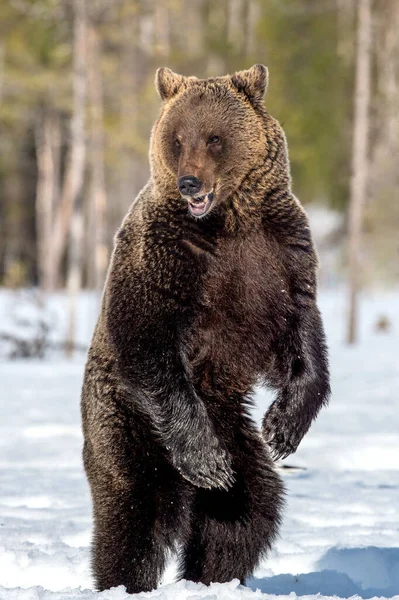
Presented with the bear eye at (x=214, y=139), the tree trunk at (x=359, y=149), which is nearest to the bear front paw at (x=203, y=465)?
the bear eye at (x=214, y=139)

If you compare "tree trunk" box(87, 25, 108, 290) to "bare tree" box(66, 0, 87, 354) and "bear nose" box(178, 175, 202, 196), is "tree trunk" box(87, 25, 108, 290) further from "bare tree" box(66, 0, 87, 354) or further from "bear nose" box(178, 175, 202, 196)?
"bear nose" box(178, 175, 202, 196)

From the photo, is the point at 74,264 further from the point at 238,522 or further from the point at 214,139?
the point at 238,522

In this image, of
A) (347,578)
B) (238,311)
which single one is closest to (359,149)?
(347,578)

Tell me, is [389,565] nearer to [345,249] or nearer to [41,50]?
[41,50]

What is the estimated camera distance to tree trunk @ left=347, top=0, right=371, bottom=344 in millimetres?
17438

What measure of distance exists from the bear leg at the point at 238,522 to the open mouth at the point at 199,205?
38.5 inches

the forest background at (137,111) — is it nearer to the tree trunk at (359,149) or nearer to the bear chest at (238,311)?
the tree trunk at (359,149)

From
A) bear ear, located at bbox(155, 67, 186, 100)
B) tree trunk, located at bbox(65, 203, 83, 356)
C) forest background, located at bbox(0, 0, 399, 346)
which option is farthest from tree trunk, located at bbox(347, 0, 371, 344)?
bear ear, located at bbox(155, 67, 186, 100)

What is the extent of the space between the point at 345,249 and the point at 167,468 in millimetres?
24009

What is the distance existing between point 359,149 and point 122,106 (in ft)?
32.6

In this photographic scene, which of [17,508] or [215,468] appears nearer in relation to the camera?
[215,468]

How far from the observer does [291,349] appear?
3.97 meters

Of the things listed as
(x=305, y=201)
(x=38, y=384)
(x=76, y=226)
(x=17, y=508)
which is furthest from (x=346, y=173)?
(x=17, y=508)

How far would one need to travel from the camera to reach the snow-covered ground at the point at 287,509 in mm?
4148
